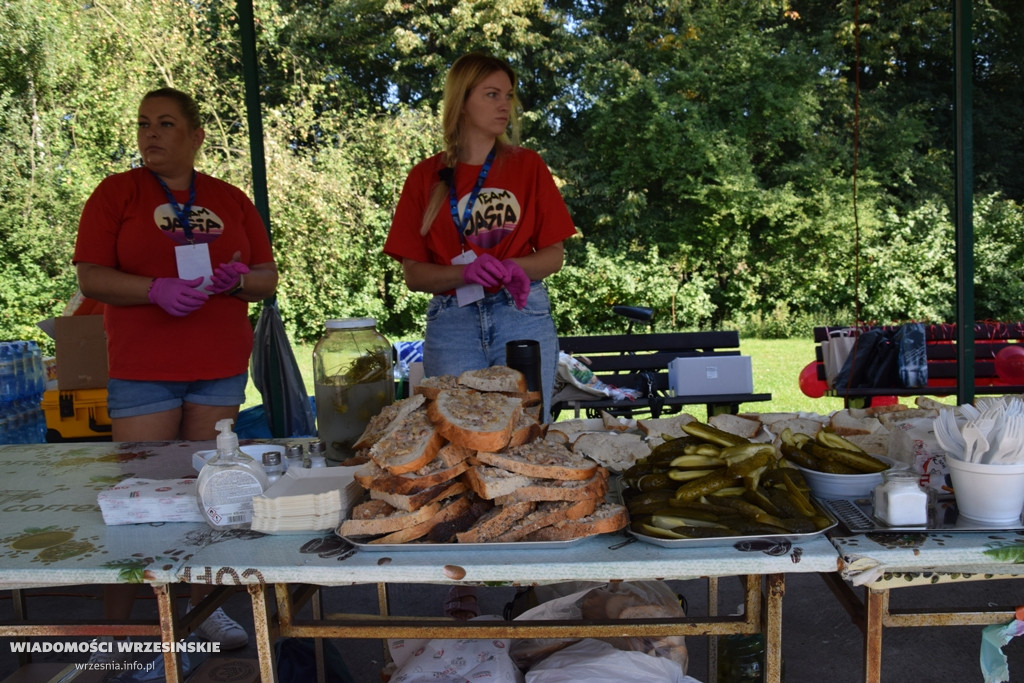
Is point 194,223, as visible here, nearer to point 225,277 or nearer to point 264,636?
point 225,277

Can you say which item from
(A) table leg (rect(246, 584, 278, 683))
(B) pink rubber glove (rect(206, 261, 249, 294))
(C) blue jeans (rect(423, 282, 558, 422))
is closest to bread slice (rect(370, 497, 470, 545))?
(A) table leg (rect(246, 584, 278, 683))

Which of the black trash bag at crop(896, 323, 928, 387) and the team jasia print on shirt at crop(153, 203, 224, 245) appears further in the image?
the black trash bag at crop(896, 323, 928, 387)

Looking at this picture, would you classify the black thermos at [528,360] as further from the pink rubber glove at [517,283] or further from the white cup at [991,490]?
the white cup at [991,490]

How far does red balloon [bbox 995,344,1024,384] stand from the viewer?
5.44m

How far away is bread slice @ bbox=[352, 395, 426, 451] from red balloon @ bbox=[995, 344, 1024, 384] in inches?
214

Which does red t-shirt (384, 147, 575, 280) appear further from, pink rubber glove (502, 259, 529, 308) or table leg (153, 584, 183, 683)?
table leg (153, 584, 183, 683)

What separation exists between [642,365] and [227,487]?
4.65 m

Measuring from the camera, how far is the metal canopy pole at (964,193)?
3.42 m

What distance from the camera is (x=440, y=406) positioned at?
150 centimetres

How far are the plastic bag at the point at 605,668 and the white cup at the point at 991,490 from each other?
0.68 metres

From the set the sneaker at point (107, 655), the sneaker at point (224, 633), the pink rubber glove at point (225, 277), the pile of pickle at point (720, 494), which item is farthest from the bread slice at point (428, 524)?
the sneaker at point (224, 633)

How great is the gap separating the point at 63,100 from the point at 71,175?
3.71 feet

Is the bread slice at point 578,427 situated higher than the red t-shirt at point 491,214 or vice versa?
the red t-shirt at point 491,214

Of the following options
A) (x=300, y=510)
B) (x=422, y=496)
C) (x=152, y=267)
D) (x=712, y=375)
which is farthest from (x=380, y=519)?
(x=712, y=375)
